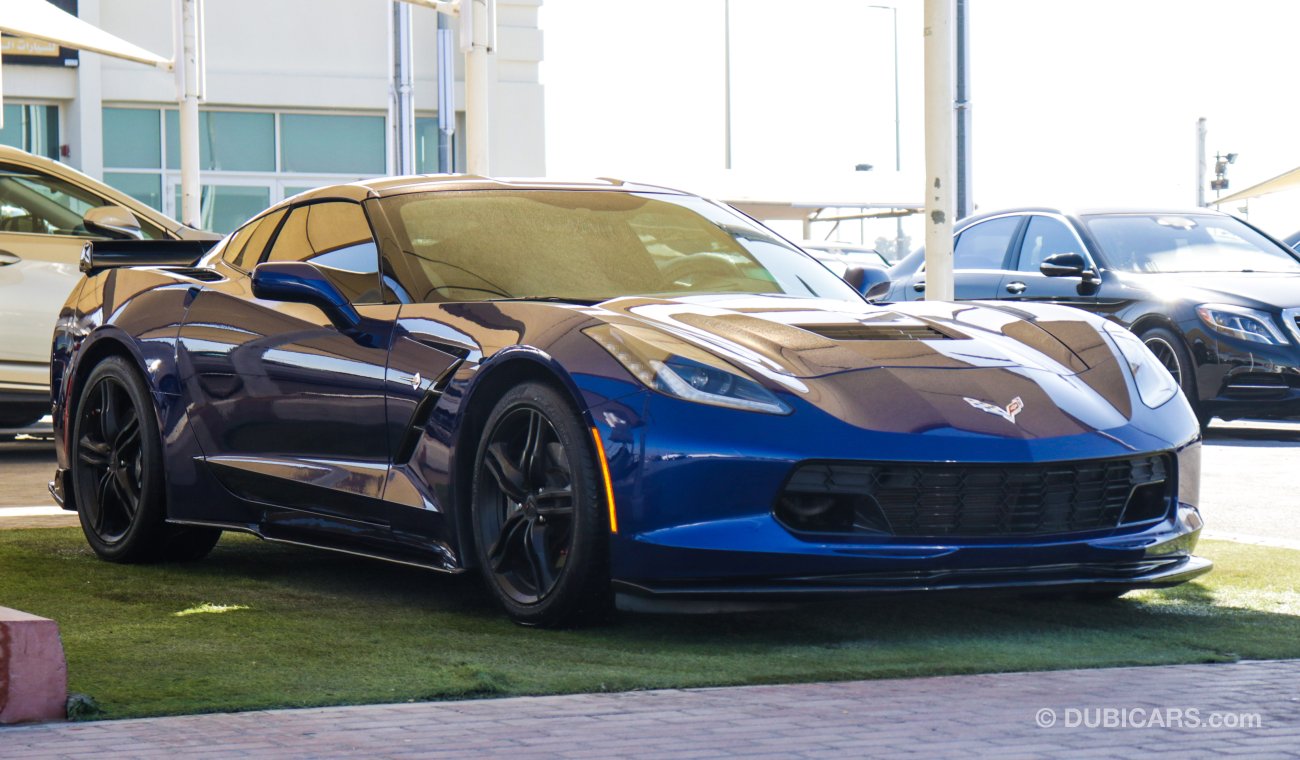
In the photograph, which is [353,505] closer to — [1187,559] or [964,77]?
[1187,559]

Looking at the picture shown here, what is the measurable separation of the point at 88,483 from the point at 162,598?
4.50ft

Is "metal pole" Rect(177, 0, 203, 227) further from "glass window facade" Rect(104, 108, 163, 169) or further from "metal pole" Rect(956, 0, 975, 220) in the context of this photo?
"glass window facade" Rect(104, 108, 163, 169)

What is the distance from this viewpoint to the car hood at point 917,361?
5250 millimetres

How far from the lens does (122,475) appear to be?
7297mm

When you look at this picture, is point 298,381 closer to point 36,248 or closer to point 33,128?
point 36,248

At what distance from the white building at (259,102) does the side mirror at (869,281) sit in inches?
1034

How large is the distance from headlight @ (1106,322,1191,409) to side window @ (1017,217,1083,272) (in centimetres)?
772

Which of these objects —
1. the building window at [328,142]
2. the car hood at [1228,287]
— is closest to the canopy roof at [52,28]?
the car hood at [1228,287]

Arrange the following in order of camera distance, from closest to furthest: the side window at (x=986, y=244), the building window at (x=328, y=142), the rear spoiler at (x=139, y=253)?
the rear spoiler at (x=139, y=253) → the side window at (x=986, y=244) → the building window at (x=328, y=142)

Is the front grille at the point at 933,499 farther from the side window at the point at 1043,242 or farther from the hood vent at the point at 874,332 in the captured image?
the side window at the point at 1043,242

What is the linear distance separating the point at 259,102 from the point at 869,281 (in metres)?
28.1

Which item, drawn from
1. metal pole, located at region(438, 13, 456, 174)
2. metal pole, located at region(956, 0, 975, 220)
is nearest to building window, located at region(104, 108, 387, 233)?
metal pole, located at region(438, 13, 456, 174)

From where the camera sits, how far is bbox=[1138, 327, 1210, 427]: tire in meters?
12.7

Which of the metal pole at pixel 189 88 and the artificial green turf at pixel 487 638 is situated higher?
the metal pole at pixel 189 88
